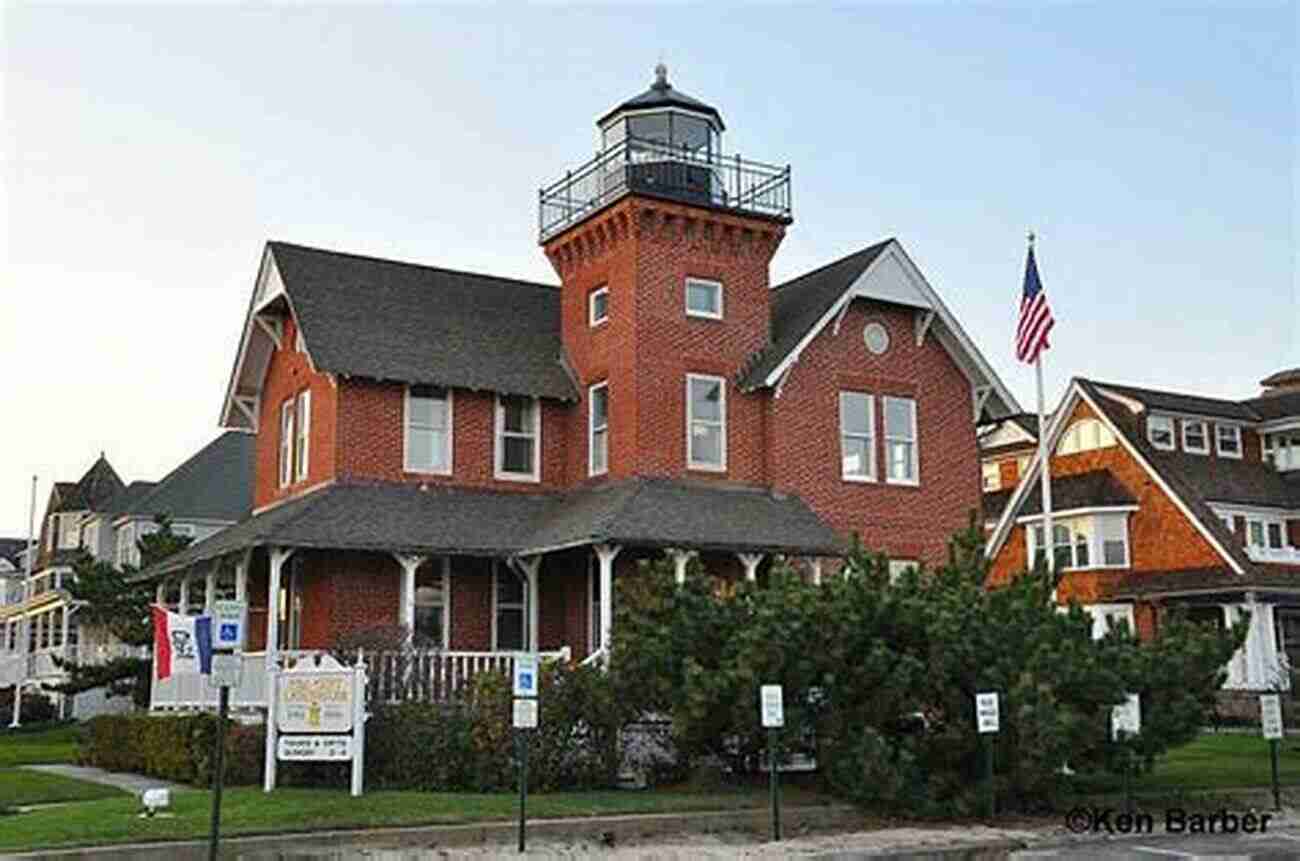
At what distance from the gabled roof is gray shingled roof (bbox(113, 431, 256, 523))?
29.5 metres

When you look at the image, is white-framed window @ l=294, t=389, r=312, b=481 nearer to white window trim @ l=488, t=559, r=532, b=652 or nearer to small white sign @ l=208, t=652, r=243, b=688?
white window trim @ l=488, t=559, r=532, b=652

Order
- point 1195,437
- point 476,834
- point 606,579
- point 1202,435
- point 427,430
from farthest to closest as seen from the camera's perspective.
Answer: point 1202,435
point 1195,437
point 427,430
point 606,579
point 476,834

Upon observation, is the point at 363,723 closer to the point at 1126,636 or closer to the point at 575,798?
the point at 575,798

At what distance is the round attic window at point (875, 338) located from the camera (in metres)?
28.7

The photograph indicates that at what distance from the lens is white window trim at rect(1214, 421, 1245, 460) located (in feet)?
163

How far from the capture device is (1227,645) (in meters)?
20.6

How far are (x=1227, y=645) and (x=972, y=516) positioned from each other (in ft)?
13.0

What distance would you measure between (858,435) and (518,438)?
640cm

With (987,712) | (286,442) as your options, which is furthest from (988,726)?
(286,442)

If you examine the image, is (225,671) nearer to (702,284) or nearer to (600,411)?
(600,411)

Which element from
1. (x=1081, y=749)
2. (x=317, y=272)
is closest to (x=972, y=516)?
(x=1081, y=749)

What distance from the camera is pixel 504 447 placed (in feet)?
92.4

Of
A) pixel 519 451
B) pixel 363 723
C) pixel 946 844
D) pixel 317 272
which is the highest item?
pixel 317 272

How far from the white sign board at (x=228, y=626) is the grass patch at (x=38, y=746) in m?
15.4
